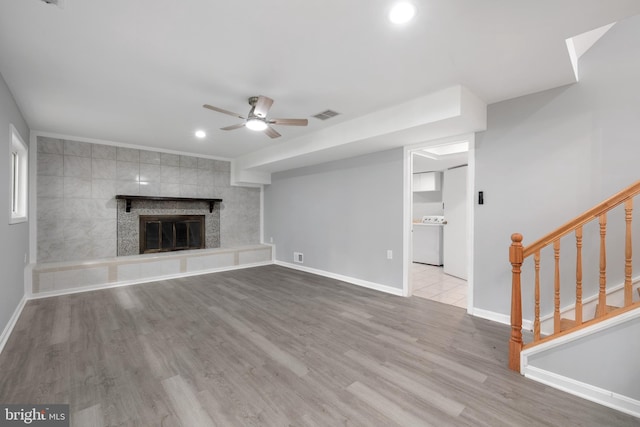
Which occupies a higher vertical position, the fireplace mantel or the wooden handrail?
→ the fireplace mantel

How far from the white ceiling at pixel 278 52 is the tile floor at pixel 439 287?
2.53 m

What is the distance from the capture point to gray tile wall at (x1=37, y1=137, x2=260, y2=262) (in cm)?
421

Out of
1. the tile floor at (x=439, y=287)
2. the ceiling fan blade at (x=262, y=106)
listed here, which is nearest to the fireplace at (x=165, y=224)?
the ceiling fan blade at (x=262, y=106)

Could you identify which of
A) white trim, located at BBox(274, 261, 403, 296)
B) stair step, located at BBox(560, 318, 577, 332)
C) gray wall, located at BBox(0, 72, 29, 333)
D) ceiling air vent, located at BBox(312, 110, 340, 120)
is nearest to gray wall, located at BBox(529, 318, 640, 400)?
stair step, located at BBox(560, 318, 577, 332)

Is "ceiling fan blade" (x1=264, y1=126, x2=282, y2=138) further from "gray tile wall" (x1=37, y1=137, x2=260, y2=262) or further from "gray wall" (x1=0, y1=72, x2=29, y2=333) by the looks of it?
"gray tile wall" (x1=37, y1=137, x2=260, y2=262)

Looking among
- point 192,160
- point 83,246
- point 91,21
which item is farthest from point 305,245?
point 91,21

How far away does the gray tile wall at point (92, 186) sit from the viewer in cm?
421

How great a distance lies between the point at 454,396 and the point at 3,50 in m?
4.08

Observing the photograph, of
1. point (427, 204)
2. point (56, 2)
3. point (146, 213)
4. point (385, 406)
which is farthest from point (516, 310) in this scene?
point (146, 213)

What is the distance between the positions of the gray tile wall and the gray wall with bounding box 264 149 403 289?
194 centimetres

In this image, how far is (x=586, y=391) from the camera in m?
1.75

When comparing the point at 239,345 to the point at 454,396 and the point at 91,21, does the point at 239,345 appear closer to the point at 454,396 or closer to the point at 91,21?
the point at 454,396

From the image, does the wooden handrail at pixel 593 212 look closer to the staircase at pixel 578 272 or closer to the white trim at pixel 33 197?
the staircase at pixel 578 272

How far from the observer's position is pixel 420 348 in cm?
240
